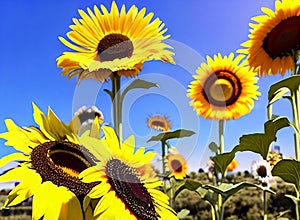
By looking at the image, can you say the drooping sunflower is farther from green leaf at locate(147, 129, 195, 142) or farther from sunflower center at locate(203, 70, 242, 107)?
sunflower center at locate(203, 70, 242, 107)

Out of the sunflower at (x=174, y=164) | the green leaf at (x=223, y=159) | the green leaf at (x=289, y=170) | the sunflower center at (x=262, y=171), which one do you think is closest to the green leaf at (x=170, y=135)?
the green leaf at (x=223, y=159)

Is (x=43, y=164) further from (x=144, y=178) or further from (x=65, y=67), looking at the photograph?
(x=65, y=67)

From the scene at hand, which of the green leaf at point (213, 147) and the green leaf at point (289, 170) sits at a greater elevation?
the green leaf at point (213, 147)

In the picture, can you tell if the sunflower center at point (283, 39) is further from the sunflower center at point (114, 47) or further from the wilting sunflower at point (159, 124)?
the wilting sunflower at point (159, 124)

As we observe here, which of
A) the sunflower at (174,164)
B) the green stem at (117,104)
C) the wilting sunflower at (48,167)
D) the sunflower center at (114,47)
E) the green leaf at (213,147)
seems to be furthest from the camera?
the sunflower at (174,164)

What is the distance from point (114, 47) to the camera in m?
1.02

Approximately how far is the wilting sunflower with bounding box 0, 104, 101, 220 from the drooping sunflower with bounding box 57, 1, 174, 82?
200 mm

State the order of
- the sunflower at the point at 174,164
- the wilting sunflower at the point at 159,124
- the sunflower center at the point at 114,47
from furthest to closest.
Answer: the wilting sunflower at the point at 159,124, the sunflower at the point at 174,164, the sunflower center at the point at 114,47

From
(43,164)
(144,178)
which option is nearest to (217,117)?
(144,178)

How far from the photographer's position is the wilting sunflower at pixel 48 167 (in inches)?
25.6

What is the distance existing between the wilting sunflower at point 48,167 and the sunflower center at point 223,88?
1.03 metres

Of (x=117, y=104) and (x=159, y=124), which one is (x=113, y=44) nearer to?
(x=117, y=104)

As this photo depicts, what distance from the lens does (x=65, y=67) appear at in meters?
0.97

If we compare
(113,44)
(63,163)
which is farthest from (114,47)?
(63,163)
